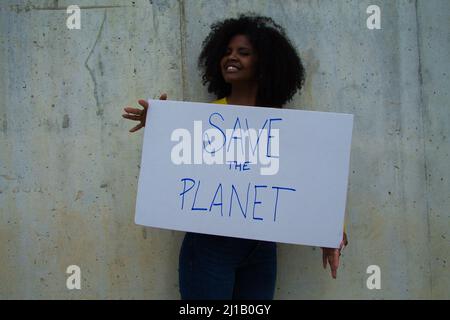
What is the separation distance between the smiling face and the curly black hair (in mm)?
24

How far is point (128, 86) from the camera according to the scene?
2246 millimetres

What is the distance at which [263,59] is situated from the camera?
1926mm

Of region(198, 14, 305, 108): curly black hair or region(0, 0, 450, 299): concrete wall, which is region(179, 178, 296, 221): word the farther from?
region(0, 0, 450, 299): concrete wall

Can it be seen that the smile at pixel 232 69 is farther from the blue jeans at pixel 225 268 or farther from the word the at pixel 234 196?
the blue jeans at pixel 225 268

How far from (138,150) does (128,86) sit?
0.95 ft

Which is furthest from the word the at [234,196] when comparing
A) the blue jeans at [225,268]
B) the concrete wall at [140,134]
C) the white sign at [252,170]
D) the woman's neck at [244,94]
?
the concrete wall at [140,134]

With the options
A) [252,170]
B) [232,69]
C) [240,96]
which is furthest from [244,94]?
[252,170]

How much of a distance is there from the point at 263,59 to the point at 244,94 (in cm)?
15

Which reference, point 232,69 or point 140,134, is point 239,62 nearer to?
point 232,69

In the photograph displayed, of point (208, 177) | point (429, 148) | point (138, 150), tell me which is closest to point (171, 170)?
point (208, 177)

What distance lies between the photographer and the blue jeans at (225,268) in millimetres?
1733

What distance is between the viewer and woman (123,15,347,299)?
1.75 metres

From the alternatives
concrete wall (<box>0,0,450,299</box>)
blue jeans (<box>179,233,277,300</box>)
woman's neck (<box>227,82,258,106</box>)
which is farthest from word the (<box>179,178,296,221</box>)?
concrete wall (<box>0,0,450,299</box>)

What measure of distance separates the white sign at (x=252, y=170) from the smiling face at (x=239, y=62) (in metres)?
0.17
